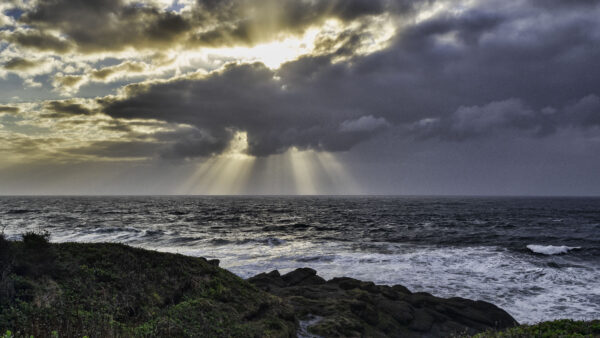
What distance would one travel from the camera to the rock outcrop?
1041 cm

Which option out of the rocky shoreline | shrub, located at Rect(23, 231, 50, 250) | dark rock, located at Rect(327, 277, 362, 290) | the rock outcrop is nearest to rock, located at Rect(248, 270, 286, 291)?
the rock outcrop

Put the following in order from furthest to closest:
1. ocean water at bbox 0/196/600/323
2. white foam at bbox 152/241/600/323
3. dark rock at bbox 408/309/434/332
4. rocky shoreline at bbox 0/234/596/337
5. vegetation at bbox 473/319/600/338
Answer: ocean water at bbox 0/196/600/323
white foam at bbox 152/241/600/323
dark rock at bbox 408/309/434/332
rocky shoreline at bbox 0/234/596/337
vegetation at bbox 473/319/600/338

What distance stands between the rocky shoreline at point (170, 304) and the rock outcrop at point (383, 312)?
41mm

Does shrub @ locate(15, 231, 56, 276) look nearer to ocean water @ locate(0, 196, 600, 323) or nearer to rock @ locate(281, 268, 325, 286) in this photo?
rock @ locate(281, 268, 325, 286)

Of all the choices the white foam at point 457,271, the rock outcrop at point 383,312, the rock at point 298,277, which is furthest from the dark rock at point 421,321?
the rock at point 298,277

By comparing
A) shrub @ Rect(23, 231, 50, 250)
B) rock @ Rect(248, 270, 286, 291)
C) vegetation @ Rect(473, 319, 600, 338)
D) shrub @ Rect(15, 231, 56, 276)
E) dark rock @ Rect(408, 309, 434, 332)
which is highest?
shrub @ Rect(23, 231, 50, 250)

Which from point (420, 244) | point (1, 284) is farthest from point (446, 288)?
point (1, 284)

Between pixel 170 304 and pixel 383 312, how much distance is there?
7572 mm

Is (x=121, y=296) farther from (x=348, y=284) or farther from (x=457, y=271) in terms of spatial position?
(x=457, y=271)

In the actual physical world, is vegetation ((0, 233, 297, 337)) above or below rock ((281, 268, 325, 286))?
above

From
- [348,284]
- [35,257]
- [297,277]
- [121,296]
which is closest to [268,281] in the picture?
[297,277]

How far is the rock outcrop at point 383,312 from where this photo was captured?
1041cm

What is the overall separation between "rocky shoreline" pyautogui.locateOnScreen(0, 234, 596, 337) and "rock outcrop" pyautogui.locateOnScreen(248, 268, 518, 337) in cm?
4

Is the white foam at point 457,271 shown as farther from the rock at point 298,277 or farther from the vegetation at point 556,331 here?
the vegetation at point 556,331
